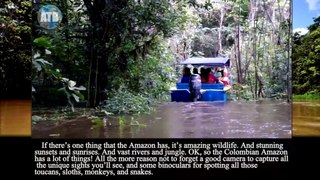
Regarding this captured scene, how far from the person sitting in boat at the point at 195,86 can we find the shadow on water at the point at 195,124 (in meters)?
0.06

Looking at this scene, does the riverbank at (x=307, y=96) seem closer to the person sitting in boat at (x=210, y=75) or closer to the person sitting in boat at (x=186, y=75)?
the person sitting in boat at (x=210, y=75)

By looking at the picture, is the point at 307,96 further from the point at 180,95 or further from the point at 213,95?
the point at 180,95

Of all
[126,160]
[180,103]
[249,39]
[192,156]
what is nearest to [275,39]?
[249,39]

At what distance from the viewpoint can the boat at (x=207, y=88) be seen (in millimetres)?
2936

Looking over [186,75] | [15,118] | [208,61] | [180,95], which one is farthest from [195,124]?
[15,118]

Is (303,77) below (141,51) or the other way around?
below

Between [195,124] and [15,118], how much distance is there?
4.64 feet

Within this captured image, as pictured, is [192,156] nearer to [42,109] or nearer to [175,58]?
[175,58]

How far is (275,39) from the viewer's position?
9.59 feet

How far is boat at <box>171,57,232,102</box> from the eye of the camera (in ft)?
9.63

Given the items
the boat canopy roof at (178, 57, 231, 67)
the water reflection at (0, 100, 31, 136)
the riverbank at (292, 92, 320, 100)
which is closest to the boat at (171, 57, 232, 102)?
the boat canopy roof at (178, 57, 231, 67)

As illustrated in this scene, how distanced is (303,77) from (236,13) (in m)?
0.72

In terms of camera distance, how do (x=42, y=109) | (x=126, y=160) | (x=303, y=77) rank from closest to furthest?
(x=126, y=160)
(x=42, y=109)
(x=303, y=77)

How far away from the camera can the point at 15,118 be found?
120 inches
